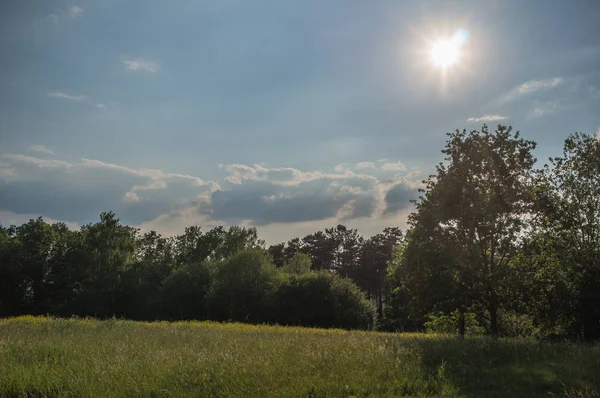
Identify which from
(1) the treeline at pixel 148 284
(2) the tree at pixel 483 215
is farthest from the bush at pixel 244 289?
(2) the tree at pixel 483 215

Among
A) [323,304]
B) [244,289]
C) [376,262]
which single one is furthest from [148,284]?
[376,262]

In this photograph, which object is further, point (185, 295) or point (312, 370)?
point (185, 295)

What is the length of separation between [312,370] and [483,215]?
1390 centimetres

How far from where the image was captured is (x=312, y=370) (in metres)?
9.57

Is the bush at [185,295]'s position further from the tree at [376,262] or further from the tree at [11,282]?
the tree at [376,262]

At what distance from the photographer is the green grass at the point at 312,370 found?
8.47 meters

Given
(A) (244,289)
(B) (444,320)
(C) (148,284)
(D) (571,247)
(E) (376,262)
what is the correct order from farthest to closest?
1. (E) (376,262)
2. (C) (148,284)
3. (A) (244,289)
4. (B) (444,320)
5. (D) (571,247)

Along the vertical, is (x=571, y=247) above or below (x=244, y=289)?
above

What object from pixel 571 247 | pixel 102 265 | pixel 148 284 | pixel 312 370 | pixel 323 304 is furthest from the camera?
pixel 148 284

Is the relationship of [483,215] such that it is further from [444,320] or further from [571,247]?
[444,320]

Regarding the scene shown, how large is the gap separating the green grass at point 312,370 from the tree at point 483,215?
8.40 m

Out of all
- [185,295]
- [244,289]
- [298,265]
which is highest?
[298,265]

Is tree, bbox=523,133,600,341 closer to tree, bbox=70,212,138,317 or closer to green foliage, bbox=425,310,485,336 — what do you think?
green foliage, bbox=425,310,485,336

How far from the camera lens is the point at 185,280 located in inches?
2569
